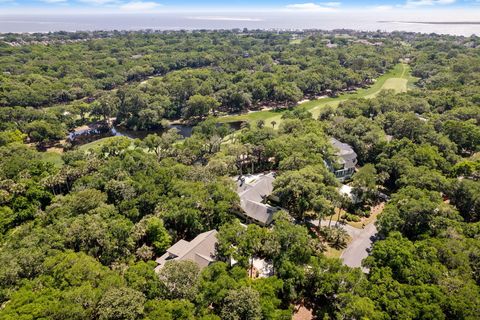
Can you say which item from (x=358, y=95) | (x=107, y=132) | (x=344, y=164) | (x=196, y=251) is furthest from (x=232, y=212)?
(x=358, y=95)

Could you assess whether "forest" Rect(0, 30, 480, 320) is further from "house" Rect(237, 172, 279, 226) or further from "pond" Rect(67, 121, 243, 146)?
"pond" Rect(67, 121, 243, 146)

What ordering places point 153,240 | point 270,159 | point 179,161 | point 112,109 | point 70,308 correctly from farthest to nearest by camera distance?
point 112,109
point 270,159
point 179,161
point 153,240
point 70,308

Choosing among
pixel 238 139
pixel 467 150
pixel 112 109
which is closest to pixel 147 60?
pixel 112 109

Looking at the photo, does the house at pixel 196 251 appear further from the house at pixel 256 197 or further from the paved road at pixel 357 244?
the paved road at pixel 357 244

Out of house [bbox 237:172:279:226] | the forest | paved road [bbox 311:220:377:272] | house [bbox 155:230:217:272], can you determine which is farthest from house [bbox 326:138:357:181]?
house [bbox 155:230:217:272]

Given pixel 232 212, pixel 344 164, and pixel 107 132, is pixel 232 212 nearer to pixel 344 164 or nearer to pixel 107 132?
pixel 344 164

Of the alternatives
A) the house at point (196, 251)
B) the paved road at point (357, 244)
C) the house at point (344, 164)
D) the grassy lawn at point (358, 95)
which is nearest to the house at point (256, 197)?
the paved road at point (357, 244)

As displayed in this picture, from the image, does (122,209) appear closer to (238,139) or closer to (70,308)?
(70,308)
